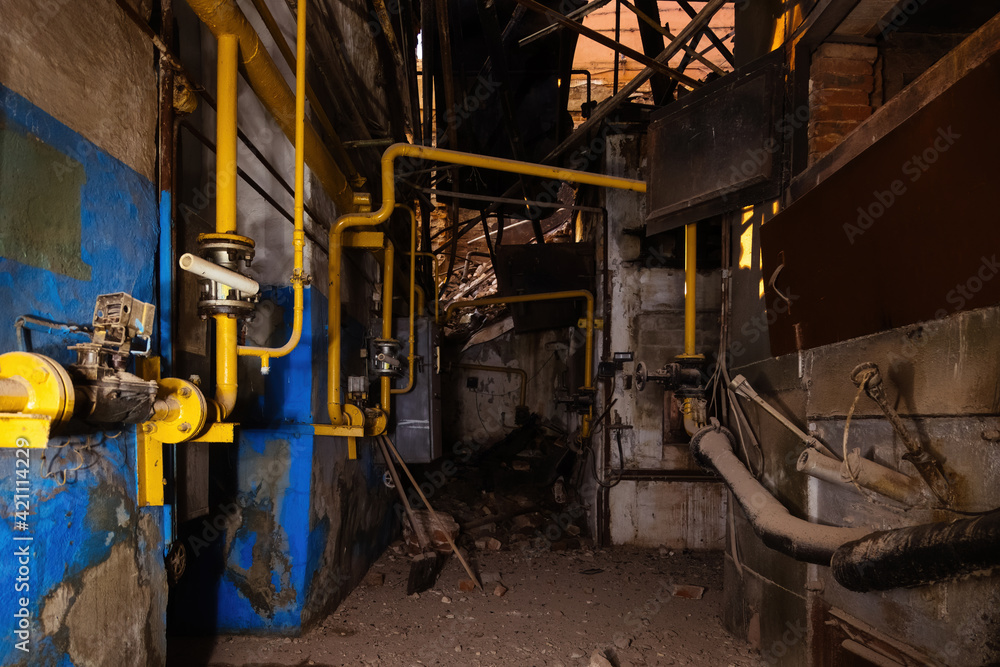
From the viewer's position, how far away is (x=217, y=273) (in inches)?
85.6

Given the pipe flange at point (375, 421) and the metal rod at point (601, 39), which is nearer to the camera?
the metal rod at point (601, 39)

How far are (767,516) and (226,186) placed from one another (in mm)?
2899

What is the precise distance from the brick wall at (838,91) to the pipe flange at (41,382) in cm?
353

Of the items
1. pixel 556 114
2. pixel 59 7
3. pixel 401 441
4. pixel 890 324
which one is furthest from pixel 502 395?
pixel 59 7

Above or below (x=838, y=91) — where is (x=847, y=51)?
above

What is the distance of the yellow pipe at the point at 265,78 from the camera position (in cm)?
245

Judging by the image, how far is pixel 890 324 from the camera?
2414mm

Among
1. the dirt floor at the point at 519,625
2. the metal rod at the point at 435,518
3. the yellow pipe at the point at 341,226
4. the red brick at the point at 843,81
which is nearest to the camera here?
the red brick at the point at 843,81

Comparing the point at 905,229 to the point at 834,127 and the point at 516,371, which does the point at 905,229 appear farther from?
the point at 516,371

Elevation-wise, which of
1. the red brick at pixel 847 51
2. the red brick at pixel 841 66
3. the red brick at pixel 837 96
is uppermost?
the red brick at pixel 847 51

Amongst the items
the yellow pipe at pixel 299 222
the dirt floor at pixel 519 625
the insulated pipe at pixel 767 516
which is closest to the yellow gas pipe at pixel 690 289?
the insulated pipe at pixel 767 516

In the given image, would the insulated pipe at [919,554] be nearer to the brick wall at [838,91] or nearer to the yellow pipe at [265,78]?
the brick wall at [838,91]
